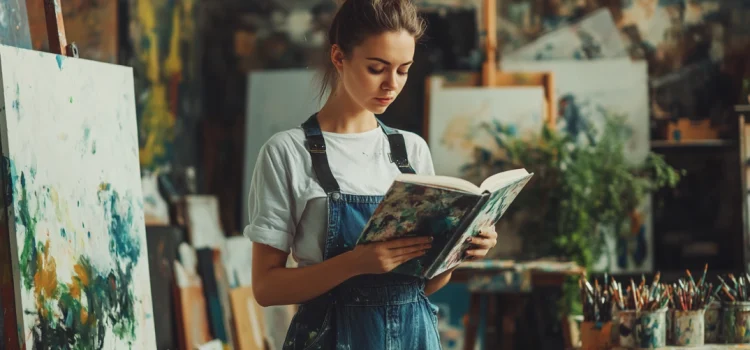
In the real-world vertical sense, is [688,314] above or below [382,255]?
below

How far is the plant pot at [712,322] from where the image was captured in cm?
259

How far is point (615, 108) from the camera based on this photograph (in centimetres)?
537

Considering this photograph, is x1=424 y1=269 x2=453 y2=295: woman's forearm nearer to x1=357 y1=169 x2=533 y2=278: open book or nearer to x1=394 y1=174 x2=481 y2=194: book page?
x1=357 y1=169 x2=533 y2=278: open book

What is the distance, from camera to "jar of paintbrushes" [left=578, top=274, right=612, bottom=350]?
2.56 m

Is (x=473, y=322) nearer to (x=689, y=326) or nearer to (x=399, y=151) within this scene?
(x=689, y=326)

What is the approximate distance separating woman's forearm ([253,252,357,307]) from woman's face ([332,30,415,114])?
329 mm

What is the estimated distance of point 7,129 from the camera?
2.00 m

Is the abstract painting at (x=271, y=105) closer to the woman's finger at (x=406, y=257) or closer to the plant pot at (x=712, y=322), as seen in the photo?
the plant pot at (x=712, y=322)

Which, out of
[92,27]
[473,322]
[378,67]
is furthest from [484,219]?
[92,27]

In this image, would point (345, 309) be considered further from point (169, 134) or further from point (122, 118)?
point (169, 134)

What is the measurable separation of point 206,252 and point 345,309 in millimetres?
3141

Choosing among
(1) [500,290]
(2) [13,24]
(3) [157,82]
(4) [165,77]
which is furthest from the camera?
(4) [165,77]

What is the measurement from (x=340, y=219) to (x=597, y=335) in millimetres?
1078

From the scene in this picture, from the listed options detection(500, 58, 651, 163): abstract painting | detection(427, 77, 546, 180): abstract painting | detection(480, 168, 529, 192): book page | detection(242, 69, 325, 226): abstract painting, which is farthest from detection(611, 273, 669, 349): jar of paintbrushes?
detection(242, 69, 325, 226): abstract painting
